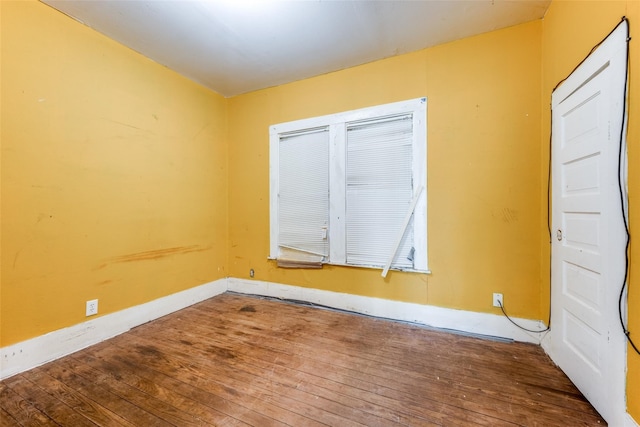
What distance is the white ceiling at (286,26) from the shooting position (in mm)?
1980

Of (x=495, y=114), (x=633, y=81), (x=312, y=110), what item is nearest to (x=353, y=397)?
(x=633, y=81)

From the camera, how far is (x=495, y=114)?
89.9 inches

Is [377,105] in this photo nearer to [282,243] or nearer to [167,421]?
[282,243]

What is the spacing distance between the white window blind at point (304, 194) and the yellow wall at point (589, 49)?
2017mm

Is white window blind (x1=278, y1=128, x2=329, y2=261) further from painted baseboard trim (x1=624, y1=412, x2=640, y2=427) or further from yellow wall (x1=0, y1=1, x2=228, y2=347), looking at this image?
painted baseboard trim (x1=624, y1=412, x2=640, y2=427)

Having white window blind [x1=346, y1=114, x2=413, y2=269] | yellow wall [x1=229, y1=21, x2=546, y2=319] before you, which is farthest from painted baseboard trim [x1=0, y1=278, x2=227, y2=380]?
white window blind [x1=346, y1=114, x2=413, y2=269]

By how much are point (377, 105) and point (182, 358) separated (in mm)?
2946

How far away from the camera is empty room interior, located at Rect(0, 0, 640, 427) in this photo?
4.79 ft

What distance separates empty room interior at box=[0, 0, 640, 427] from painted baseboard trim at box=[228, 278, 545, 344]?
0.08 feet

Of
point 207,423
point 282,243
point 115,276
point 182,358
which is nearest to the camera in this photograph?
point 207,423

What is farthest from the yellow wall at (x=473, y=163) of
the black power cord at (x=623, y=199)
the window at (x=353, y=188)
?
the black power cord at (x=623, y=199)

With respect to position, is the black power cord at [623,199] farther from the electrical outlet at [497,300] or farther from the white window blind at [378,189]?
the white window blind at [378,189]

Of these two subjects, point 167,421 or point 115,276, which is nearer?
point 167,421

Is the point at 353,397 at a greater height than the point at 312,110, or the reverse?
the point at 312,110
